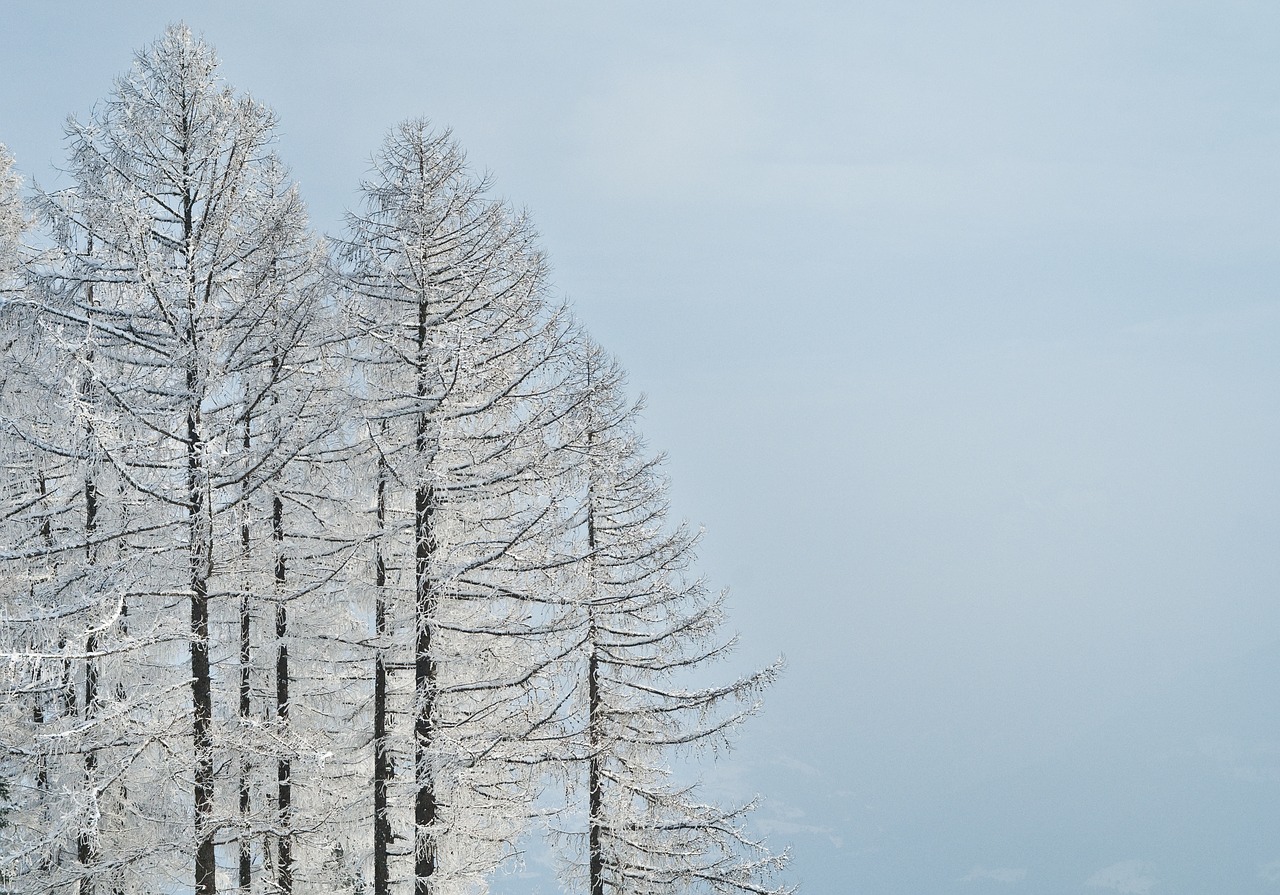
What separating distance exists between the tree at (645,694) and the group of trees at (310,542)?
0.18ft

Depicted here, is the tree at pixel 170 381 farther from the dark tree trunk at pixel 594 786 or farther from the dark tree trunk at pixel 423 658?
the dark tree trunk at pixel 594 786

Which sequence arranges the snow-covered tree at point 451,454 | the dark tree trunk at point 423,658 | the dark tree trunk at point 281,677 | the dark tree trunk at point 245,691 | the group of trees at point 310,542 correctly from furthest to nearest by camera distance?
1. the dark tree trunk at point 281,677
2. the snow-covered tree at point 451,454
3. the dark tree trunk at point 423,658
4. the dark tree trunk at point 245,691
5. the group of trees at point 310,542

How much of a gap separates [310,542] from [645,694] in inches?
228

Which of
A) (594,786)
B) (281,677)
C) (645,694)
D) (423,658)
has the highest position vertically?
(423,658)

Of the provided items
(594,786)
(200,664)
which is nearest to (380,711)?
(200,664)

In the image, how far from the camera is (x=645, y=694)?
15.2m

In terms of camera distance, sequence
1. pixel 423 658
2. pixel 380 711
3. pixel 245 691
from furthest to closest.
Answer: pixel 245 691, pixel 380 711, pixel 423 658

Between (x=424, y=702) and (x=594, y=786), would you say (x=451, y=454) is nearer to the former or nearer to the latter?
(x=424, y=702)

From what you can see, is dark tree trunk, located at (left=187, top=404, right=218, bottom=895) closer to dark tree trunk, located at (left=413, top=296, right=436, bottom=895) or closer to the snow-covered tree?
the snow-covered tree

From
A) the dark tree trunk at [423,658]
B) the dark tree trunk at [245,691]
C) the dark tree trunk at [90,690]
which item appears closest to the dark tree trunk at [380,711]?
the dark tree trunk at [423,658]

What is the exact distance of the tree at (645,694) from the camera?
1463cm

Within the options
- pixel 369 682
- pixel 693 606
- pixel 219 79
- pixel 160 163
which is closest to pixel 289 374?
pixel 160 163

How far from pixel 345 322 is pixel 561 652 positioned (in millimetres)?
5146

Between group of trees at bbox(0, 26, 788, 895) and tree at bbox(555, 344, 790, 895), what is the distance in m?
0.06
